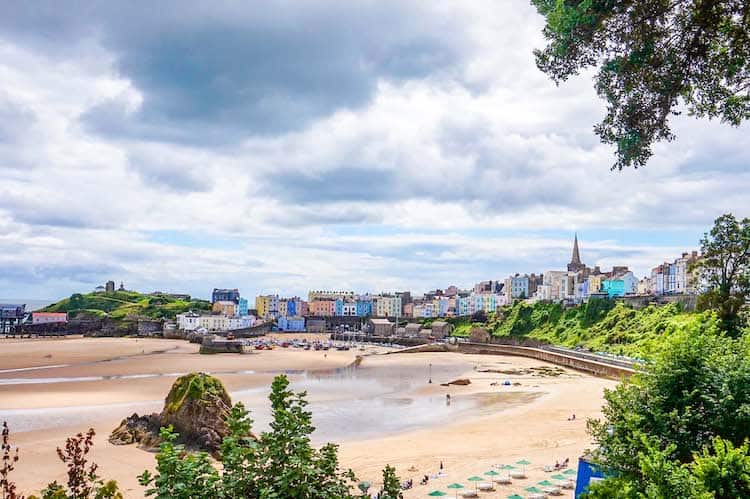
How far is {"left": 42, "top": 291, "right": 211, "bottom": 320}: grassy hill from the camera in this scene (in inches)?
4350

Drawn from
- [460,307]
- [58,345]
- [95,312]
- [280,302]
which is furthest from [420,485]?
[280,302]

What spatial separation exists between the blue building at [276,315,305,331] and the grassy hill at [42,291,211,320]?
18.8 m

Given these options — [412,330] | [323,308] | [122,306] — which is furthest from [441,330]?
[122,306]

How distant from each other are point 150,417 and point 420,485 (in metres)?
11.5

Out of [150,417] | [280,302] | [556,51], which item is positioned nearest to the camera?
[556,51]

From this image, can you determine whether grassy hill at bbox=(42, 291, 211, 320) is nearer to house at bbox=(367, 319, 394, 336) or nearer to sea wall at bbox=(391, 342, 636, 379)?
house at bbox=(367, 319, 394, 336)

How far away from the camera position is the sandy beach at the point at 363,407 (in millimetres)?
18016

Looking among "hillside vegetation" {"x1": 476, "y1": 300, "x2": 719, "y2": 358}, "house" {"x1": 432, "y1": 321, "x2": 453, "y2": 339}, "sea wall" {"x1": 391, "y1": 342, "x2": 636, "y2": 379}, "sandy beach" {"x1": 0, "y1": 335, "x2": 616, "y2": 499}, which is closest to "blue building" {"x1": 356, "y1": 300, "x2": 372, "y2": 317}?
"house" {"x1": 432, "y1": 321, "x2": 453, "y2": 339}

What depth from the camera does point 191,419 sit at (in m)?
19.1

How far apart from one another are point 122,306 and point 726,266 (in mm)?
119574

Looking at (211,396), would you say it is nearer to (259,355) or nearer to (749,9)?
(749,9)

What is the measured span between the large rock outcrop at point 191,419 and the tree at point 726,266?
25770 millimetres

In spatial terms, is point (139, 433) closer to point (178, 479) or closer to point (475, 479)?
point (475, 479)

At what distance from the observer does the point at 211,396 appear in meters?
19.4
